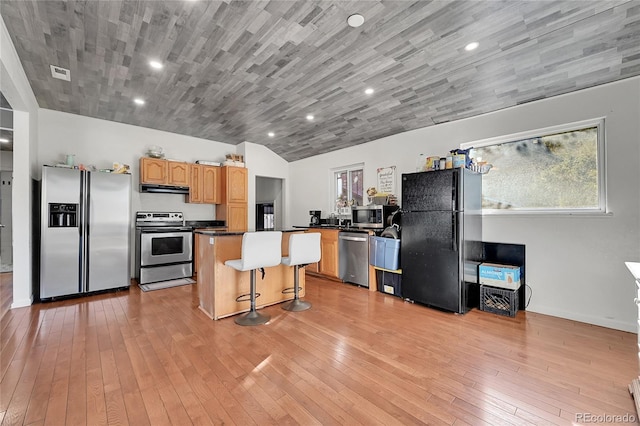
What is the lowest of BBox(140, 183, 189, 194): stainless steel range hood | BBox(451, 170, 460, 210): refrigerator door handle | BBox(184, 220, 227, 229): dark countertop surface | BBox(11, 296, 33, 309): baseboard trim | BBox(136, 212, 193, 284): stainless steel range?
BBox(11, 296, 33, 309): baseboard trim

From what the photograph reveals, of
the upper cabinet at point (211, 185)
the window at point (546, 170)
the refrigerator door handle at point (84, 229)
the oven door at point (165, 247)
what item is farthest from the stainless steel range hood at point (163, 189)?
the window at point (546, 170)

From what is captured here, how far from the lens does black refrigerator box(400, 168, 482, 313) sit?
316 cm

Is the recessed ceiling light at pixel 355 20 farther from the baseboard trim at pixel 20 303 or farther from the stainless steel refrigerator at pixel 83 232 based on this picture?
the baseboard trim at pixel 20 303

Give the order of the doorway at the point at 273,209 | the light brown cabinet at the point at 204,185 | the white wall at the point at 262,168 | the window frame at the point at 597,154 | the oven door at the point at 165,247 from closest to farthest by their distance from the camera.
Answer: the window frame at the point at 597,154
the oven door at the point at 165,247
the light brown cabinet at the point at 204,185
the white wall at the point at 262,168
the doorway at the point at 273,209

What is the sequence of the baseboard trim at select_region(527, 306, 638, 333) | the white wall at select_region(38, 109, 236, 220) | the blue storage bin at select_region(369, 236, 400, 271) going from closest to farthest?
the baseboard trim at select_region(527, 306, 638, 333) < the blue storage bin at select_region(369, 236, 400, 271) < the white wall at select_region(38, 109, 236, 220)

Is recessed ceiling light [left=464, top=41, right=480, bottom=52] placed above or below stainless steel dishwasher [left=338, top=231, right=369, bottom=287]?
above

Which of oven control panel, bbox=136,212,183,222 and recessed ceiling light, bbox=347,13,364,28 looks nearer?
recessed ceiling light, bbox=347,13,364,28

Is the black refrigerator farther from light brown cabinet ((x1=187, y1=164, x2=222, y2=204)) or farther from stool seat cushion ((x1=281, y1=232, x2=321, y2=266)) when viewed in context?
light brown cabinet ((x1=187, y1=164, x2=222, y2=204))

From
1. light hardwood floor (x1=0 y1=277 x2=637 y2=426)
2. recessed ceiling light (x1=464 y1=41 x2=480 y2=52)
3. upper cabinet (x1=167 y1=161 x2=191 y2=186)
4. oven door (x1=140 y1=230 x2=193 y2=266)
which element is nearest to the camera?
light hardwood floor (x1=0 y1=277 x2=637 y2=426)

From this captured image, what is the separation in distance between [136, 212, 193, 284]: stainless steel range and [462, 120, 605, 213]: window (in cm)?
483

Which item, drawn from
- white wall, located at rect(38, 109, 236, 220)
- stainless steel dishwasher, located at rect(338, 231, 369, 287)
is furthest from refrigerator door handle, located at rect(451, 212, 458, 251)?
white wall, located at rect(38, 109, 236, 220)

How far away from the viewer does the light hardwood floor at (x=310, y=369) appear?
1620 millimetres

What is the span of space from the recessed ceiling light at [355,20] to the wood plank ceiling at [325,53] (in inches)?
1.9

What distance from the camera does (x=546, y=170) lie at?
10.6ft
